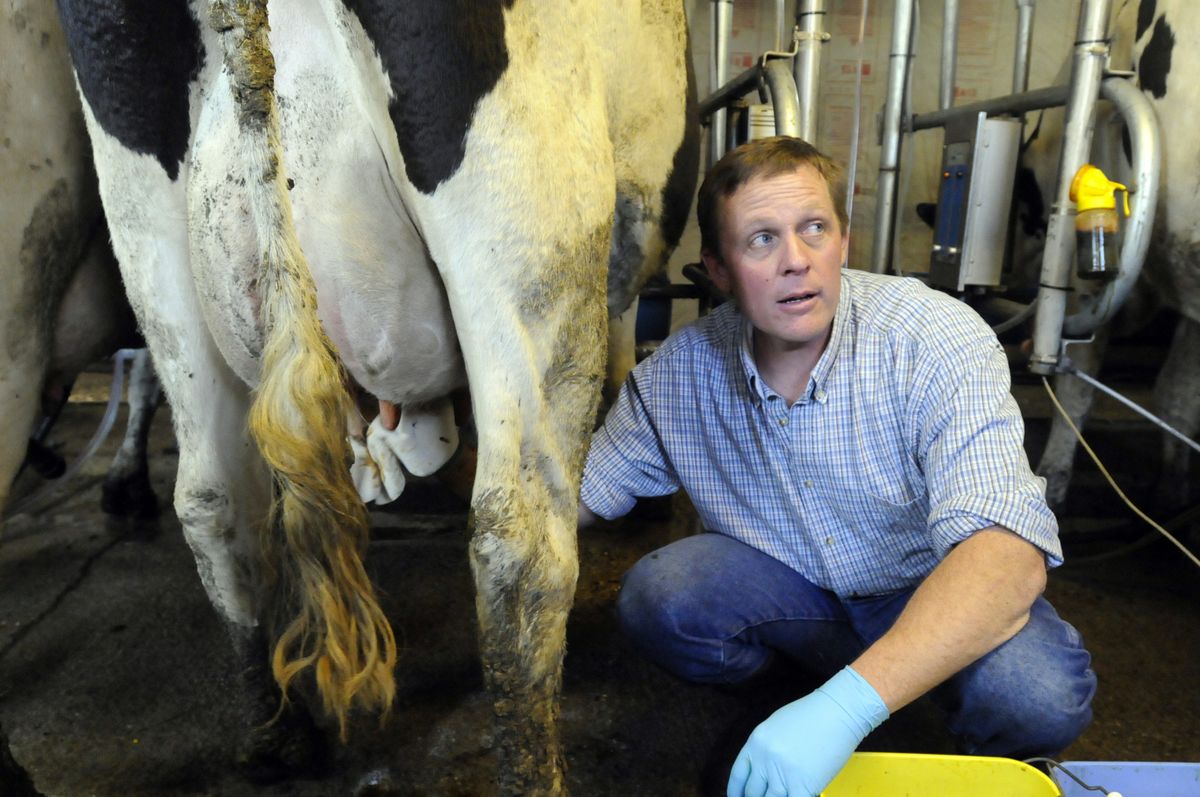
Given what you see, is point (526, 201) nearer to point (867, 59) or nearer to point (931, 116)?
point (931, 116)

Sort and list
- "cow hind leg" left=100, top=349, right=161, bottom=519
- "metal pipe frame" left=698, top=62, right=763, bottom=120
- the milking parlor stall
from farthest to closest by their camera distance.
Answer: "cow hind leg" left=100, top=349, right=161, bottom=519
"metal pipe frame" left=698, top=62, right=763, bottom=120
the milking parlor stall

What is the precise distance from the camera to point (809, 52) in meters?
1.87

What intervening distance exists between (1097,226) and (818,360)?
663 mm

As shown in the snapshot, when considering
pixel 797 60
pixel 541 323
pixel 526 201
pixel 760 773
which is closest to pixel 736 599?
pixel 760 773

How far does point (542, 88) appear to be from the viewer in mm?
1130

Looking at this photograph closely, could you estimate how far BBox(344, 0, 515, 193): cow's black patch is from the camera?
1.01m

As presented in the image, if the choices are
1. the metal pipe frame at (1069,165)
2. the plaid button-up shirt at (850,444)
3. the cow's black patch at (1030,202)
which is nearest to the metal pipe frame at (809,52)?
→ the metal pipe frame at (1069,165)

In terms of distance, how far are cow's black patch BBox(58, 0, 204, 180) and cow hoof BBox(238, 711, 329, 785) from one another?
1.00 metres

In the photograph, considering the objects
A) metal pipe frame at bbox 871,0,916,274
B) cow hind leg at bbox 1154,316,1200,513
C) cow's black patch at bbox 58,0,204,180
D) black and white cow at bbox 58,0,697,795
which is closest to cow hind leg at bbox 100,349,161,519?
black and white cow at bbox 58,0,697,795

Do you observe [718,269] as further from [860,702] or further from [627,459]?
[860,702]

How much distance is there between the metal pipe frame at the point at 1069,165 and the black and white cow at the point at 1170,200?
32 cm

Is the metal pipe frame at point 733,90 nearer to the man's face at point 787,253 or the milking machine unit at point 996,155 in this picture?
the milking machine unit at point 996,155

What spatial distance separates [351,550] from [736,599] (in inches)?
27.1

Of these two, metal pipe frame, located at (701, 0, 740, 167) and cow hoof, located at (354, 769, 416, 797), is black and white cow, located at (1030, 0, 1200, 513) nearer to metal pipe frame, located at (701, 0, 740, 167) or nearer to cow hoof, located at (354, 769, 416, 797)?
metal pipe frame, located at (701, 0, 740, 167)
